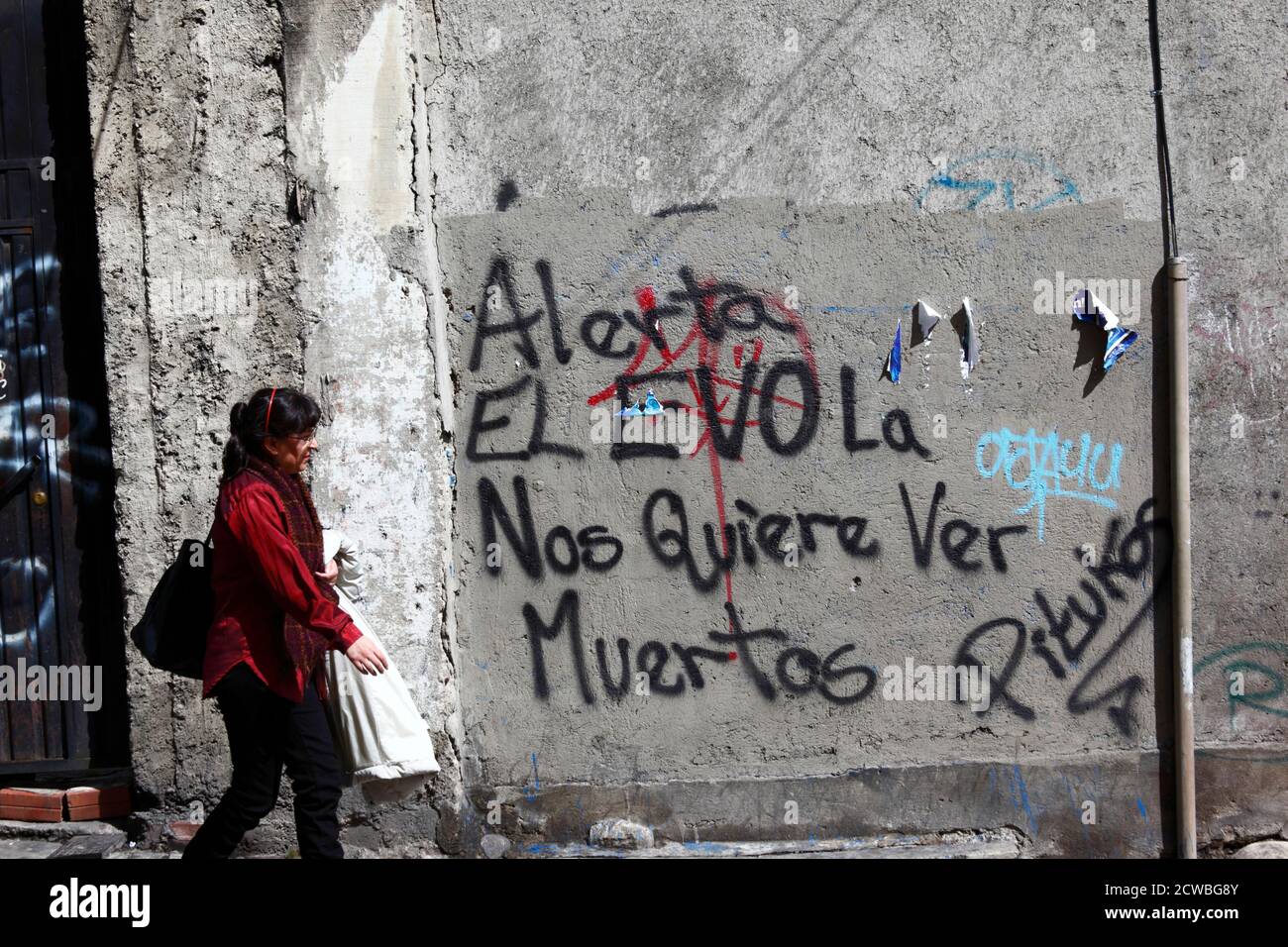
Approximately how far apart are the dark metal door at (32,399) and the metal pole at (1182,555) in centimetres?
421

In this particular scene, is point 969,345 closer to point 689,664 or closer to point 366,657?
point 689,664

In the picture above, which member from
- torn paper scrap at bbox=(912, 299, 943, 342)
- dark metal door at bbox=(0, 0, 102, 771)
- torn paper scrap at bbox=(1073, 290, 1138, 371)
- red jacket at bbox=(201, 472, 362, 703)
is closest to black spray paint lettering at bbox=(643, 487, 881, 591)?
torn paper scrap at bbox=(912, 299, 943, 342)

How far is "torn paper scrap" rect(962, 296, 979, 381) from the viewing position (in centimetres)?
412

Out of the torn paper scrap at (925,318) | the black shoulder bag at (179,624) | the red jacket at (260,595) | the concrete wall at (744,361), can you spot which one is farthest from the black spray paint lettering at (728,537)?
the black shoulder bag at (179,624)

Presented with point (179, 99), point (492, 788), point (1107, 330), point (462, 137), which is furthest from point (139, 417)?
point (1107, 330)

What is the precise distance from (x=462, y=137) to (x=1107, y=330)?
2.54m

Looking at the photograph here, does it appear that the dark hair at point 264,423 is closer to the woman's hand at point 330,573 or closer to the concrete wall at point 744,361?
the woman's hand at point 330,573

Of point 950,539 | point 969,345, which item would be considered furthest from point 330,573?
point 969,345

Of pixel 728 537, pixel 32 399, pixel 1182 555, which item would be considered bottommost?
pixel 1182 555

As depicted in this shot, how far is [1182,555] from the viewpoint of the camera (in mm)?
4062

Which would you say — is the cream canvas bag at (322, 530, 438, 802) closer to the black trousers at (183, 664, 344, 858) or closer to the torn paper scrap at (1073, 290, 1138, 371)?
the black trousers at (183, 664, 344, 858)

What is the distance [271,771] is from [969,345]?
9.30 ft

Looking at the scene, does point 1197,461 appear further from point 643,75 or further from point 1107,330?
point 643,75

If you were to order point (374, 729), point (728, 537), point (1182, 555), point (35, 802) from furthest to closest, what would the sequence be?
point (35, 802), point (728, 537), point (1182, 555), point (374, 729)
